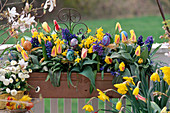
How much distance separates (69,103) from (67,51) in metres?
0.50

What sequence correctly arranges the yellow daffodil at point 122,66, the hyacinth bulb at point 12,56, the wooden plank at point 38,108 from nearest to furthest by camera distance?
1. the yellow daffodil at point 122,66
2. the hyacinth bulb at point 12,56
3. the wooden plank at point 38,108

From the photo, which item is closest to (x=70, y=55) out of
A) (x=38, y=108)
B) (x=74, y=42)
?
(x=74, y=42)

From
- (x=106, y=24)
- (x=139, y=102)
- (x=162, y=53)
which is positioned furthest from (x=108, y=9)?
(x=139, y=102)

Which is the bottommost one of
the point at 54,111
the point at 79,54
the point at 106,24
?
the point at 54,111

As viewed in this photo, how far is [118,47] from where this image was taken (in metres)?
1.61

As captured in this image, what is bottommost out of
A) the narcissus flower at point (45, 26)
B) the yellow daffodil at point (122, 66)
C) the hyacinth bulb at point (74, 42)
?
the yellow daffodil at point (122, 66)

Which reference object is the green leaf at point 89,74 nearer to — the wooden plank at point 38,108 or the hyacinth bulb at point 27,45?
the hyacinth bulb at point 27,45

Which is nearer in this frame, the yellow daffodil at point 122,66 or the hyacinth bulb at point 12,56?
the yellow daffodil at point 122,66

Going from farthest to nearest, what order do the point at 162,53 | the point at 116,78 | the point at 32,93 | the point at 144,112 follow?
the point at 162,53 < the point at 32,93 < the point at 116,78 < the point at 144,112

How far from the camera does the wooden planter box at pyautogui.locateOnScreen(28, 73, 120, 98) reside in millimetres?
1524

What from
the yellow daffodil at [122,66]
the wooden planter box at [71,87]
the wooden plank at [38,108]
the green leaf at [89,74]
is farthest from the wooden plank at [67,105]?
the yellow daffodil at [122,66]

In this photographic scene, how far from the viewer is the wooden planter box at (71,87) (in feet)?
5.00

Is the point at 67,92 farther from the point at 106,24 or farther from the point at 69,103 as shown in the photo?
the point at 106,24

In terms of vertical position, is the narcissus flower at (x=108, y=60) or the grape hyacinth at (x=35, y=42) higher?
the grape hyacinth at (x=35, y=42)
